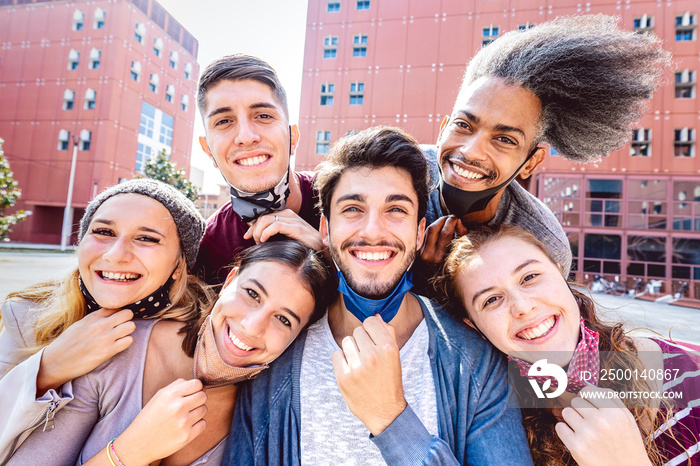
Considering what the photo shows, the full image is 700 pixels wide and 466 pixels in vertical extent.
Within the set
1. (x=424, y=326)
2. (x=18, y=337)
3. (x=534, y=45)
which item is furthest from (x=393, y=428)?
(x=534, y=45)

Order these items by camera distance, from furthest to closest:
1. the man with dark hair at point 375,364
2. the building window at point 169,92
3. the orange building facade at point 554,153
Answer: the building window at point 169,92
the orange building facade at point 554,153
the man with dark hair at point 375,364

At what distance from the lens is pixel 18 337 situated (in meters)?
2.50

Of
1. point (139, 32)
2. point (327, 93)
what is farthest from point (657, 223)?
point (139, 32)

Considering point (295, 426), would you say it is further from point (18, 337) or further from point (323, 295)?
point (18, 337)

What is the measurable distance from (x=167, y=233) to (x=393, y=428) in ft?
6.38

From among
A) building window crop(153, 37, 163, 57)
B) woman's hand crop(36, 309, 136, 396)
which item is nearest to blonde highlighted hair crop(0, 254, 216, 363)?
woman's hand crop(36, 309, 136, 396)

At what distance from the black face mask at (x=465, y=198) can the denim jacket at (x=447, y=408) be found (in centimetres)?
97

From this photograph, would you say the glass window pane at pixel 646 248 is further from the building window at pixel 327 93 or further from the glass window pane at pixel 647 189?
the building window at pixel 327 93

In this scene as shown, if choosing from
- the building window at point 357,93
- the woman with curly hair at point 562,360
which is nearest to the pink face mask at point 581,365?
the woman with curly hair at point 562,360

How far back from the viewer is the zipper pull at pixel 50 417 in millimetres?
2089

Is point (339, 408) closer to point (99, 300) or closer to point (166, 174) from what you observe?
point (99, 300)

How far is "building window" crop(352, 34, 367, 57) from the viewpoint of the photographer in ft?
88.4

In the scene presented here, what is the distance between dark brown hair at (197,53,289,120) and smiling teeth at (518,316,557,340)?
99.1 inches

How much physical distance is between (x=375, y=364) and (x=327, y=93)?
27.4m
